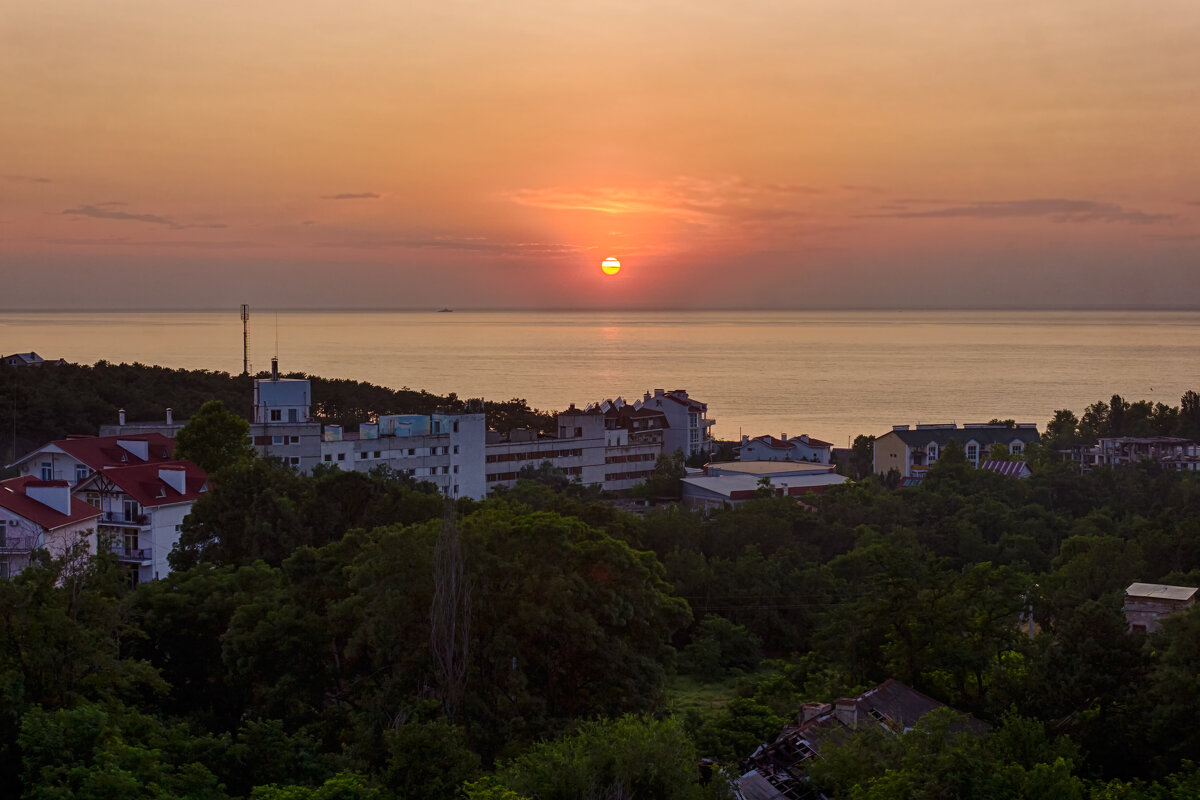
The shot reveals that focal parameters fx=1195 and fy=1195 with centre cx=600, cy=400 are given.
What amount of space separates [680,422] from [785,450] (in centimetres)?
679

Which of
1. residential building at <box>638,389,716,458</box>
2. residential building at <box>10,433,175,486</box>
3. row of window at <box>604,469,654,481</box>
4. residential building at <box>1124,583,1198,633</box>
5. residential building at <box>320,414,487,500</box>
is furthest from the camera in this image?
residential building at <box>638,389,716,458</box>

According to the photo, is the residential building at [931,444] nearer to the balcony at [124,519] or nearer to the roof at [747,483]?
the roof at [747,483]

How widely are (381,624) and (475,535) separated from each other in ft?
6.12

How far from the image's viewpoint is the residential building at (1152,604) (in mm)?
20000

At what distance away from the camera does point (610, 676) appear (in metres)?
16.1

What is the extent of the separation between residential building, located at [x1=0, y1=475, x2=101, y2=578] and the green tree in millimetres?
6118

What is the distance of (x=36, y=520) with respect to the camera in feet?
75.8

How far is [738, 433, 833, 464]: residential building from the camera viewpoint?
205 feet

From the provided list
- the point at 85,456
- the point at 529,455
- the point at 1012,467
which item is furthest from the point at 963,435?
the point at 85,456

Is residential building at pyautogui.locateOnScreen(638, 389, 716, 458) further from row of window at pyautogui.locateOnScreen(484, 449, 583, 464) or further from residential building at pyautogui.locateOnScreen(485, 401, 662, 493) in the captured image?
row of window at pyautogui.locateOnScreen(484, 449, 583, 464)

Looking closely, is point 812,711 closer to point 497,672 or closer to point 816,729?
point 816,729

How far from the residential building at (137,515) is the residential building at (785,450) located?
39.4m

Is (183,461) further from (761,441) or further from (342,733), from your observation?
(761,441)

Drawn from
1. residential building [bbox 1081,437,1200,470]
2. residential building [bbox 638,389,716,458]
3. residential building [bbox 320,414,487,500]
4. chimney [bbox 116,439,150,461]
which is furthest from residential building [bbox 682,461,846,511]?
chimney [bbox 116,439,150,461]
